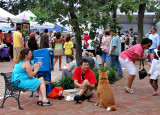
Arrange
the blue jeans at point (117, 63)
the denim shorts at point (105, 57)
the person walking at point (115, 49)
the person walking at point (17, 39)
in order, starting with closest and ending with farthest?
the person walking at point (115, 49) < the blue jeans at point (117, 63) < the denim shorts at point (105, 57) < the person walking at point (17, 39)

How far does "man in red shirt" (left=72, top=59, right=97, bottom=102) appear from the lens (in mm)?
6516

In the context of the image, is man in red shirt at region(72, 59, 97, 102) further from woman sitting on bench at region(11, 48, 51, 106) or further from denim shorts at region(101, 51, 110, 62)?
denim shorts at region(101, 51, 110, 62)

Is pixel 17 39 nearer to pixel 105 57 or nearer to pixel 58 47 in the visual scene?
pixel 58 47

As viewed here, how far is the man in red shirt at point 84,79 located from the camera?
6516 mm

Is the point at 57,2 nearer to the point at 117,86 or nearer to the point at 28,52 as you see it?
the point at 28,52

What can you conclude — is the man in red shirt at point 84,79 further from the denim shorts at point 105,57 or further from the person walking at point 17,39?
the person walking at point 17,39

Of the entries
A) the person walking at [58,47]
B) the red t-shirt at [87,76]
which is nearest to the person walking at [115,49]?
the person walking at [58,47]

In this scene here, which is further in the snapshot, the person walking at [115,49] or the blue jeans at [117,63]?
the blue jeans at [117,63]

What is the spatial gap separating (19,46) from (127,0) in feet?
22.3

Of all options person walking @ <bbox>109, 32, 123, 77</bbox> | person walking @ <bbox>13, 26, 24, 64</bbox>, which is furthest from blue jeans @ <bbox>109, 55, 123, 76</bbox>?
person walking @ <bbox>13, 26, 24, 64</bbox>

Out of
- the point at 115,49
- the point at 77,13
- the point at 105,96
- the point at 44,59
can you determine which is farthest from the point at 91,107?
the point at 115,49

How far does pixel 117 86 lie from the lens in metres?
8.43

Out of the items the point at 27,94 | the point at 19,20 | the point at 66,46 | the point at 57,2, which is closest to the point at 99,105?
the point at 27,94

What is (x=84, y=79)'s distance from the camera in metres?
6.74
